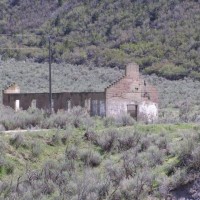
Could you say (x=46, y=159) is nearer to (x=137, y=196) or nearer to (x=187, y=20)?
(x=137, y=196)

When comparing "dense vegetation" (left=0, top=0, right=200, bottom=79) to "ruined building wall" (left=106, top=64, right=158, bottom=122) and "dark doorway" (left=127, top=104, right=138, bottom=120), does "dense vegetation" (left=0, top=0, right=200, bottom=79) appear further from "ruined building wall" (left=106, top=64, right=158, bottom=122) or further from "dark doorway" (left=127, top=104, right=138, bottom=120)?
"dark doorway" (left=127, top=104, right=138, bottom=120)

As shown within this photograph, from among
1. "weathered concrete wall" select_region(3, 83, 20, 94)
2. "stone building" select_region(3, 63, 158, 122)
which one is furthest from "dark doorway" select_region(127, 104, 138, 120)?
"weathered concrete wall" select_region(3, 83, 20, 94)

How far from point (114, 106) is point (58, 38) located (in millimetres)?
43156

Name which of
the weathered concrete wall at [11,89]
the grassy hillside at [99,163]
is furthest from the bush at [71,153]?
the weathered concrete wall at [11,89]

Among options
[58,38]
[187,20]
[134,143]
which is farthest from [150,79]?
[134,143]

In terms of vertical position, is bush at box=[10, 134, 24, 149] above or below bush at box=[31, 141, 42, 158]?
above

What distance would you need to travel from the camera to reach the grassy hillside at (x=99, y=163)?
2112 centimetres

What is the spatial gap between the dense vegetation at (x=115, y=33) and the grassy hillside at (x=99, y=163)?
38.3 metres

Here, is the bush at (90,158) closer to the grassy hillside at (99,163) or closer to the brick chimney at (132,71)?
the grassy hillside at (99,163)

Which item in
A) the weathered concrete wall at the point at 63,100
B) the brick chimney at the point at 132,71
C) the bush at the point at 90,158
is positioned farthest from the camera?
the brick chimney at the point at 132,71

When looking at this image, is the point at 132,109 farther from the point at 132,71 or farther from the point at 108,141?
the point at 108,141

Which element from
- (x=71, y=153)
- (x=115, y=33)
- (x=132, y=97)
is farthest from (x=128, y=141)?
(x=115, y=33)

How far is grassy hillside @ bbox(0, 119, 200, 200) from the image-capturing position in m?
21.1

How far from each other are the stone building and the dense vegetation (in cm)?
2323
